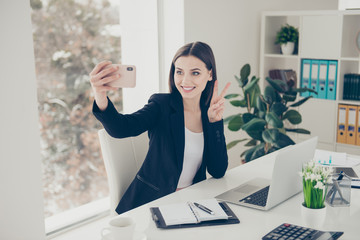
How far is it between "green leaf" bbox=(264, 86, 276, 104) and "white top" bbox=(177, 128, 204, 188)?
1.17 m

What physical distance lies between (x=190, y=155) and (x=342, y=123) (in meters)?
1.96

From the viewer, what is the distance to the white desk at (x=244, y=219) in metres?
1.46

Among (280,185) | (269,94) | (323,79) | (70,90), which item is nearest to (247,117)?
(269,94)

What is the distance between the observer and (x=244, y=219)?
159 centimetres

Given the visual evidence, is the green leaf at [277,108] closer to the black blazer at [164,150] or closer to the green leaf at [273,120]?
the green leaf at [273,120]

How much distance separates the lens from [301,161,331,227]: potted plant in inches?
59.8

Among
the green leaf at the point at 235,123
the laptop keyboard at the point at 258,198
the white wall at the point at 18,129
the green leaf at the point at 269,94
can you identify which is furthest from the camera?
the green leaf at the point at 235,123

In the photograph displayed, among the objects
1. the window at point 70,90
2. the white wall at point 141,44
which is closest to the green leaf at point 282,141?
the white wall at point 141,44

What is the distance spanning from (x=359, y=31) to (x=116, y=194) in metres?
2.49

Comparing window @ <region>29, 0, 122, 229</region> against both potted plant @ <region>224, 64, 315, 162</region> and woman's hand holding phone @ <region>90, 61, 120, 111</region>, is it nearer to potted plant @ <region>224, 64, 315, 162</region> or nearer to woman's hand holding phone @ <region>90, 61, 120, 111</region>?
potted plant @ <region>224, 64, 315, 162</region>

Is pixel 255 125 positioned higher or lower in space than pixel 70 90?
lower

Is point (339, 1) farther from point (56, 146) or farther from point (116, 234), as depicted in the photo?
point (116, 234)

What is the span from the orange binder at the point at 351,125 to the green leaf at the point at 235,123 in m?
0.92

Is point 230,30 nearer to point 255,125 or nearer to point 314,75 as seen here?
point 314,75
